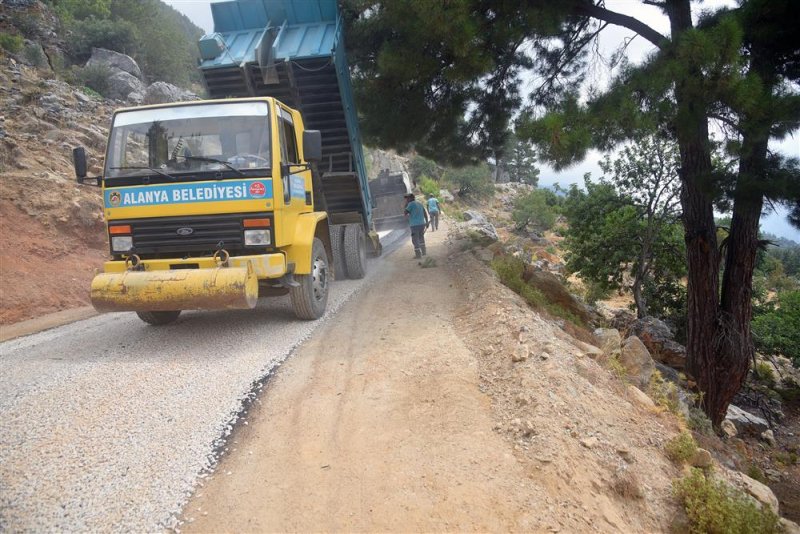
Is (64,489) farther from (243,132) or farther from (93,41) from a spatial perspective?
(93,41)

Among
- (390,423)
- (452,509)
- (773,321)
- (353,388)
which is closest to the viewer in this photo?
(452,509)

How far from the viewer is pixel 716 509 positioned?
9.68ft

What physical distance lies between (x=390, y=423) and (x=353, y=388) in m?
0.67

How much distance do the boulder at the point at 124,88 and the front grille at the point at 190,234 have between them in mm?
19769

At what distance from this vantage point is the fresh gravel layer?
2641 millimetres

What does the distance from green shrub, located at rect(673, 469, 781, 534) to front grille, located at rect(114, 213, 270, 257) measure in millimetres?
4254

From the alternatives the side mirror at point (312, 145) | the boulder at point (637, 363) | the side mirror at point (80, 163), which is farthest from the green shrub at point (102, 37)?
the boulder at point (637, 363)

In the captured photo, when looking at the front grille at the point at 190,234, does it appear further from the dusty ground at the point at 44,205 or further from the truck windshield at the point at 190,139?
the dusty ground at the point at 44,205

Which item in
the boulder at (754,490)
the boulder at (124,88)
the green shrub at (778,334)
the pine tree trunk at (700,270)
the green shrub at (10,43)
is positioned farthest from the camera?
the boulder at (124,88)

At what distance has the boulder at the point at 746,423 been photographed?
354 inches

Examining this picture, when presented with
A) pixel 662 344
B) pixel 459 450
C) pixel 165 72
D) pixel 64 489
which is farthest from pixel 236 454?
pixel 165 72

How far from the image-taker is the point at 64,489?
276cm

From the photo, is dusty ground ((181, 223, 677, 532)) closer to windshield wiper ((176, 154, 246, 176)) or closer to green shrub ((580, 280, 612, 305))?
windshield wiper ((176, 154, 246, 176))

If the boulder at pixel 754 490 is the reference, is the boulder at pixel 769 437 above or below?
below
